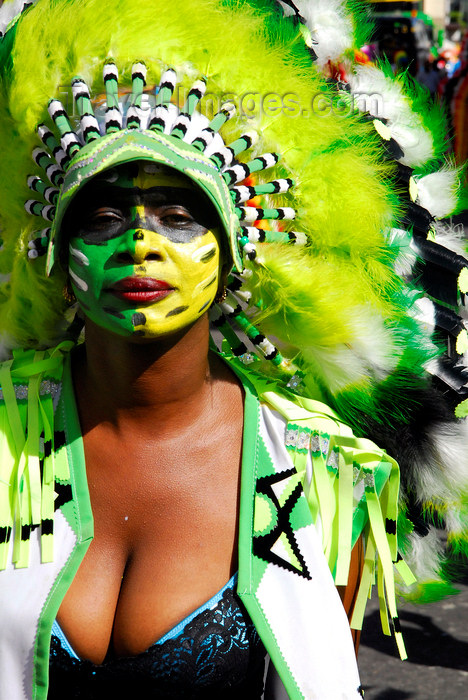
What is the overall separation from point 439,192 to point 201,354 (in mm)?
798

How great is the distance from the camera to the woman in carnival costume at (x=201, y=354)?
5.71ft

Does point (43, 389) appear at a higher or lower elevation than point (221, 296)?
lower

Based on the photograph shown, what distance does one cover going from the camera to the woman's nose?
1.68 m

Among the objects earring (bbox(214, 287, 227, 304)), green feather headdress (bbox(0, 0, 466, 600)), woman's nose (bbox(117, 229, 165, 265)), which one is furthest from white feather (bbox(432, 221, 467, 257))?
woman's nose (bbox(117, 229, 165, 265))

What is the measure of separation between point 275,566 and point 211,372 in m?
0.47

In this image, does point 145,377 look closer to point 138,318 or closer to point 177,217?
point 138,318

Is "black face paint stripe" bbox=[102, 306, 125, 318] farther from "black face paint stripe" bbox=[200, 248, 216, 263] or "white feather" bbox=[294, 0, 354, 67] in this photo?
"white feather" bbox=[294, 0, 354, 67]

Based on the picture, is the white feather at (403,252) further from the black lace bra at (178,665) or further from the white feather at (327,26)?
the black lace bra at (178,665)

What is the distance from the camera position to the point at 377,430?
2174mm

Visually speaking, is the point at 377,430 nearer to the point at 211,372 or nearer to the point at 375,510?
the point at 375,510

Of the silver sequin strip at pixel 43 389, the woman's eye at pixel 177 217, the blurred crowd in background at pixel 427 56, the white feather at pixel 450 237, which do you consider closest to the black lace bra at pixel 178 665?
the silver sequin strip at pixel 43 389

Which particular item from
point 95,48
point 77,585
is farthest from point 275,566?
point 95,48

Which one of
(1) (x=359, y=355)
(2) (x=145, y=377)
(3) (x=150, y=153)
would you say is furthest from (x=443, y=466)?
(3) (x=150, y=153)

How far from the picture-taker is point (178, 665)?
1.71 meters
